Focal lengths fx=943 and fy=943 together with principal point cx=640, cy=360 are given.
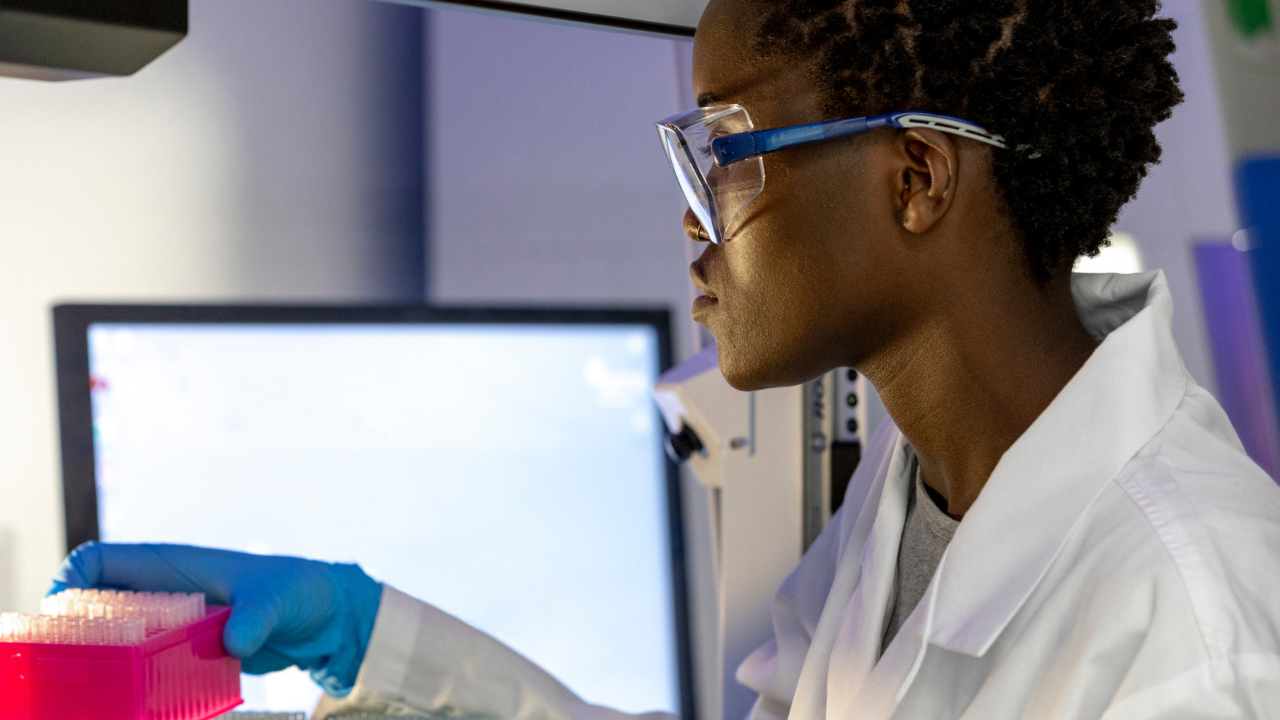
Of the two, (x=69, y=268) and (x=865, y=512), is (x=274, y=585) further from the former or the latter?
(x=69, y=268)

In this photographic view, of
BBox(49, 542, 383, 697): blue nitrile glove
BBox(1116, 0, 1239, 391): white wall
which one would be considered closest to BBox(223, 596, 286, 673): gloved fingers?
BBox(49, 542, 383, 697): blue nitrile glove

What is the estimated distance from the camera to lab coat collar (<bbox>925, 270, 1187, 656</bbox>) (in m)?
0.69

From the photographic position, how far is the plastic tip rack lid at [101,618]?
0.70 m

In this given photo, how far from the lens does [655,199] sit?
1.74 m

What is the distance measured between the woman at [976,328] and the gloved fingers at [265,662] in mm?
107

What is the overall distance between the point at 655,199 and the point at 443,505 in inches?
27.4

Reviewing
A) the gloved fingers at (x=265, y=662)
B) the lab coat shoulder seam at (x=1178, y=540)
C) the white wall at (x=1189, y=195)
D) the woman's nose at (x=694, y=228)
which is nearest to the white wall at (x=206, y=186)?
the gloved fingers at (x=265, y=662)

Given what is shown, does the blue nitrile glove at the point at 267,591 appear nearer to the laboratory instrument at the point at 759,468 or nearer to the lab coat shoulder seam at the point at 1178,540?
the laboratory instrument at the point at 759,468

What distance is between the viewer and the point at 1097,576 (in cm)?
65

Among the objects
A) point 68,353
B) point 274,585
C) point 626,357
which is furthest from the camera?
point 626,357

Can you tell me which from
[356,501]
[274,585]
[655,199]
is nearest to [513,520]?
[356,501]

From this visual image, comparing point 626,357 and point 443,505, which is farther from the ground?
point 626,357

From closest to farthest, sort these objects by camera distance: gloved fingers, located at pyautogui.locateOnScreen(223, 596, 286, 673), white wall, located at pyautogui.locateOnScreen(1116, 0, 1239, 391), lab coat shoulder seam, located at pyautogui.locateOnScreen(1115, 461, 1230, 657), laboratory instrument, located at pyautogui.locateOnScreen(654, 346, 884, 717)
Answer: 1. lab coat shoulder seam, located at pyautogui.locateOnScreen(1115, 461, 1230, 657)
2. gloved fingers, located at pyautogui.locateOnScreen(223, 596, 286, 673)
3. laboratory instrument, located at pyautogui.locateOnScreen(654, 346, 884, 717)
4. white wall, located at pyautogui.locateOnScreen(1116, 0, 1239, 391)

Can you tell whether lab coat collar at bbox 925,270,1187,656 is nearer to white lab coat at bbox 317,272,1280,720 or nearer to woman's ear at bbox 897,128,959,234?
white lab coat at bbox 317,272,1280,720
